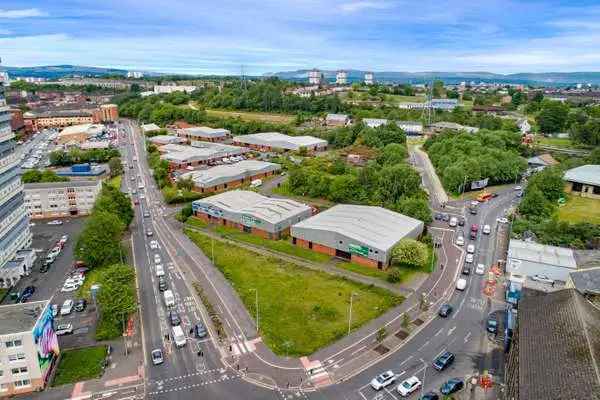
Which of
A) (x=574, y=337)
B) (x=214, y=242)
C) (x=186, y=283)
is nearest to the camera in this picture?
(x=574, y=337)

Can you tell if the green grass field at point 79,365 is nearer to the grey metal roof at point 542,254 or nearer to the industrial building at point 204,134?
the grey metal roof at point 542,254

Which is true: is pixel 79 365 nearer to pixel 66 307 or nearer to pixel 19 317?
pixel 19 317

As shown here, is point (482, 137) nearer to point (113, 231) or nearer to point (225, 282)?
point (225, 282)

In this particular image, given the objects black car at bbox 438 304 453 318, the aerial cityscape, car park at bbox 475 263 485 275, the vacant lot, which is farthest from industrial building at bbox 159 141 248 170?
black car at bbox 438 304 453 318

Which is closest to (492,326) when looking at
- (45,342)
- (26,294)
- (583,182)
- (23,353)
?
(45,342)

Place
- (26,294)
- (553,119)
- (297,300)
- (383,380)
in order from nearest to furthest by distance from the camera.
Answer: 1. (383,380)
2. (297,300)
3. (26,294)
4. (553,119)

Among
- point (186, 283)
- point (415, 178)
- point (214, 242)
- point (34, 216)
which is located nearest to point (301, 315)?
point (186, 283)

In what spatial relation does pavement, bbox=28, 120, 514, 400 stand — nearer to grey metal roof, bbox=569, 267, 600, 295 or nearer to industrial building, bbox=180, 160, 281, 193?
grey metal roof, bbox=569, 267, 600, 295
